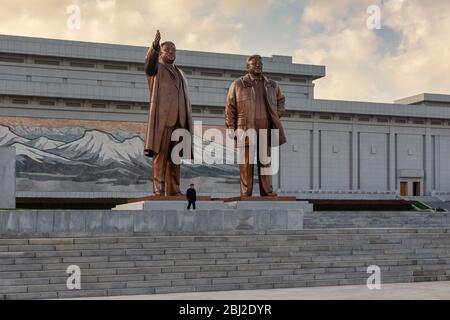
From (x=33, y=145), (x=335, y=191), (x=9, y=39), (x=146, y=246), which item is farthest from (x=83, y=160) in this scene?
(x=146, y=246)

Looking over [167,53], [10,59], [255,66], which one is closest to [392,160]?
[10,59]

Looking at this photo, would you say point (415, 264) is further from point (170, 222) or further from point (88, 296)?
point (88, 296)

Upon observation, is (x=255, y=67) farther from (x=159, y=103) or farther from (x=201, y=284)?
(x=201, y=284)

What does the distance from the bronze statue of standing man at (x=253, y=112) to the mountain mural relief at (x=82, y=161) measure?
15843mm

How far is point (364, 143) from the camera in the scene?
36156 millimetres

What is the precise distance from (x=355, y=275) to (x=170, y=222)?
3.69 m

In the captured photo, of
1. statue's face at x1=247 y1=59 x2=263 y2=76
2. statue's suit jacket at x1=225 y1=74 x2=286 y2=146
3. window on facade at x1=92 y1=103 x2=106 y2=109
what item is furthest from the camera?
window on facade at x1=92 y1=103 x2=106 y2=109

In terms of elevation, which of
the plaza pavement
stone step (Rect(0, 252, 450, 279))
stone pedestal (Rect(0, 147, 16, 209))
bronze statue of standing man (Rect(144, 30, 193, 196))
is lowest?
the plaza pavement

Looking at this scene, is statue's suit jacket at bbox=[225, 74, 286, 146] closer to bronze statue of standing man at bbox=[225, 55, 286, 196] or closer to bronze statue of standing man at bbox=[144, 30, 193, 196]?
bronze statue of standing man at bbox=[225, 55, 286, 196]

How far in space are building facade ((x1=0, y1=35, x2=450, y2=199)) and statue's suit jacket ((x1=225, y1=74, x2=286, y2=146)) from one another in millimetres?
15849

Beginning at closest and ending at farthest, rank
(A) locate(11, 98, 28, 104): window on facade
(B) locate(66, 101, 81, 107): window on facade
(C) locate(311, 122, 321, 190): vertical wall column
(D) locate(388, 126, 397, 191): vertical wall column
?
(A) locate(11, 98, 28, 104): window on facade → (B) locate(66, 101, 81, 107): window on facade → (C) locate(311, 122, 321, 190): vertical wall column → (D) locate(388, 126, 397, 191): vertical wall column

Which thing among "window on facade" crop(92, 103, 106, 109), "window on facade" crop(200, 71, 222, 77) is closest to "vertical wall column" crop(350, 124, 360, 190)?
"window on facade" crop(200, 71, 222, 77)

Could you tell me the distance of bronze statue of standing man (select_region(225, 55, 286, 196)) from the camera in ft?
48.4

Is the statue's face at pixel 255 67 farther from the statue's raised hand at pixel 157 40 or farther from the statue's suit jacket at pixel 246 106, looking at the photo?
the statue's raised hand at pixel 157 40
